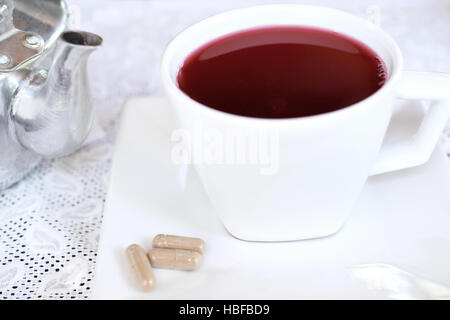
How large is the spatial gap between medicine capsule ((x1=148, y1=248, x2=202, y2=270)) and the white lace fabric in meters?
0.13

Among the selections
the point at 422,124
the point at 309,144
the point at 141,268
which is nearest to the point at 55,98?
the point at 141,268

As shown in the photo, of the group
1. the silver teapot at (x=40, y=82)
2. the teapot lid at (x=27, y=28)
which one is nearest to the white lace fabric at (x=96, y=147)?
the silver teapot at (x=40, y=82)

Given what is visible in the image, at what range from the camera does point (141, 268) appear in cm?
86

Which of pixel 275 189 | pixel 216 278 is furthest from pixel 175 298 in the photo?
pixel 275 189

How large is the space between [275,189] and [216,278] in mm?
132

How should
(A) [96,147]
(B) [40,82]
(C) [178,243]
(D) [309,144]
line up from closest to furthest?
1. (D) [309,144]
2. (C) [178,243]
3. (B) [40,82]
4. (A) [96,147]

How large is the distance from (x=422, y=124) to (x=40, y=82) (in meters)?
0.55

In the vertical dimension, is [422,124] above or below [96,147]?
above

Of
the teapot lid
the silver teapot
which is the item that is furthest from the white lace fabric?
the teapot lid

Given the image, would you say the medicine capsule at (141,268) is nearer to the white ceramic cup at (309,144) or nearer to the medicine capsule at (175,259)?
the medicine capsule at (175,259)

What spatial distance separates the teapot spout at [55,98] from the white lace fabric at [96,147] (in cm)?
10

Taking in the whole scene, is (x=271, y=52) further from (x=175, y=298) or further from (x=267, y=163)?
(x=175, y=298)

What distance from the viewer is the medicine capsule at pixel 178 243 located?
905 mm

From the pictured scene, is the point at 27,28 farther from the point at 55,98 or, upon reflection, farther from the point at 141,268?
the point at 141,268
